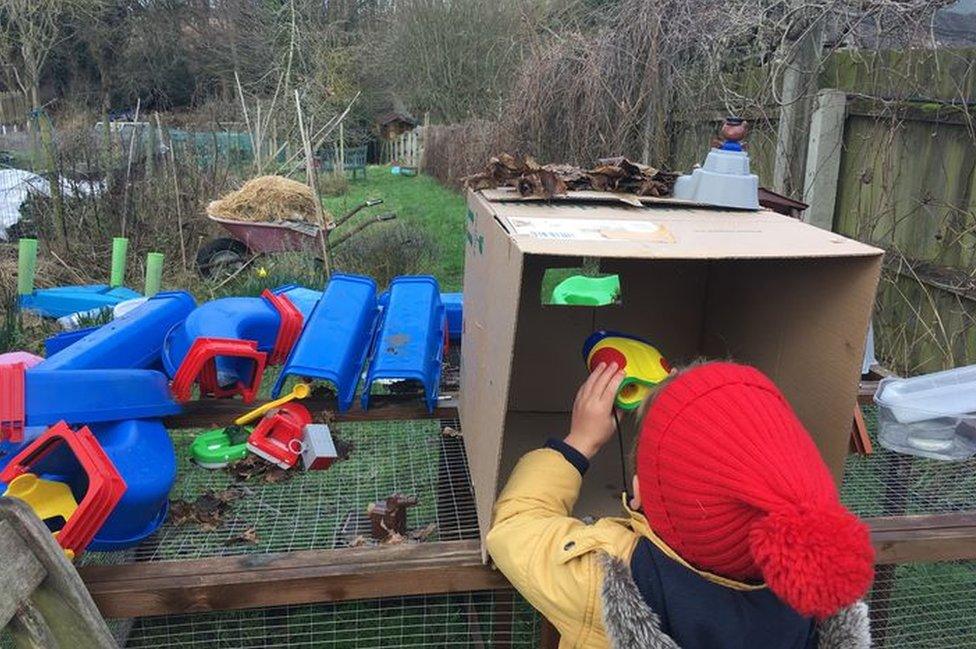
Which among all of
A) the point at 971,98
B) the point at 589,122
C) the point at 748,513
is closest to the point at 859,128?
the point at 971,98

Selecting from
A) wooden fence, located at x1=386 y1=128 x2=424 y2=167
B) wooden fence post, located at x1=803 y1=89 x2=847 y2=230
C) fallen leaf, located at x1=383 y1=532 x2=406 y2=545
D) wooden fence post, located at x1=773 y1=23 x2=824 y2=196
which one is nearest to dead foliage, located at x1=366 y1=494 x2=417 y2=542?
fallen leaf, located at x1=383 y1=532 x2=406 y2=545

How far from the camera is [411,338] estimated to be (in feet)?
6.15

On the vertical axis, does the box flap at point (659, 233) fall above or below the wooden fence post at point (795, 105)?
below

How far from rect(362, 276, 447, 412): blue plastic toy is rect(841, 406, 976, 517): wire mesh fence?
3.32 feet

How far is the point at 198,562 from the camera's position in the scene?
126 centimetres

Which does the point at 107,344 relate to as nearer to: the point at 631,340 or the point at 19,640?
the point at 19,640

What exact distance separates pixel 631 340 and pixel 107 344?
Answer: 3.61ft

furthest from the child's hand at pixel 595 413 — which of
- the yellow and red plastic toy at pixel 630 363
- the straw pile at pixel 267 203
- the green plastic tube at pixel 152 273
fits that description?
the straw pile at pixel 267 203

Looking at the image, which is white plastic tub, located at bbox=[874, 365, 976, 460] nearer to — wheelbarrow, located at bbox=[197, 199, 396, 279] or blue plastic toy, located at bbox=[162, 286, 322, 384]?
blue plastic toy, located at bbox=[162, 286, 322, 384]

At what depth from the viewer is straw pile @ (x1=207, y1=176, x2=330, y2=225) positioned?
6828 mm

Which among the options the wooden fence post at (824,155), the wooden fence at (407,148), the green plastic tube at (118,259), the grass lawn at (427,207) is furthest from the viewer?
the wooden fence at (407,148)

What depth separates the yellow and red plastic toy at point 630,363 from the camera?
55.0 inches

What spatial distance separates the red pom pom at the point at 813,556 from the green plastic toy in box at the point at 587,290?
118 centimetres

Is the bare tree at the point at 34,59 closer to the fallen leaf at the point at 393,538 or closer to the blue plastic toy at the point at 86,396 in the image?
the blue plastic toy at the point at 86,396
